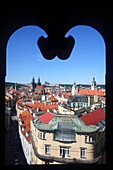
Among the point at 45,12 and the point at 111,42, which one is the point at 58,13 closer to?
the point at 45,12

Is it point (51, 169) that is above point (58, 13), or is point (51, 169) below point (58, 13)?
below

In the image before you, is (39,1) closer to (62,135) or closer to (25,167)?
(25,167)

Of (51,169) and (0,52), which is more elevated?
(0,52)

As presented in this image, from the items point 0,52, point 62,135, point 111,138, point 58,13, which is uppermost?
point 58,13

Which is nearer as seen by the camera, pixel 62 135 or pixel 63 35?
pixel 63 35

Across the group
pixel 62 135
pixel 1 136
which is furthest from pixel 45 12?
pixel 62 135

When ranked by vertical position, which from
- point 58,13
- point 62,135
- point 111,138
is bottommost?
point 62,135

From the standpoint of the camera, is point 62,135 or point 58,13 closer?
point 58,13

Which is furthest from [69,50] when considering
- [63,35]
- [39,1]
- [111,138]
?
[111,138]

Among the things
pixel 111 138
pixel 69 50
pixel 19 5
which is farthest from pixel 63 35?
pixel 111 138
